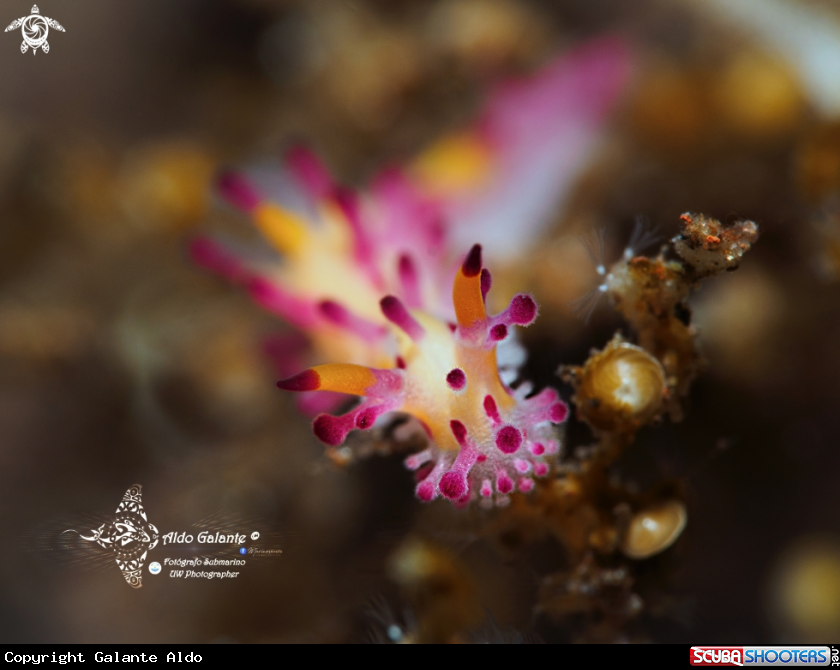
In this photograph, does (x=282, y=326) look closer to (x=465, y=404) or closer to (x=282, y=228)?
(x=282, y=228)

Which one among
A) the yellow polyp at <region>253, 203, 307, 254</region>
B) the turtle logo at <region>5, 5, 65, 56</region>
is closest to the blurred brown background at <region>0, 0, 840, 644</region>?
the turtle logo at <region>5, 5, 65, 56</region>

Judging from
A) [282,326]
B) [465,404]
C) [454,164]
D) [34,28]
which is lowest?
[465,404]

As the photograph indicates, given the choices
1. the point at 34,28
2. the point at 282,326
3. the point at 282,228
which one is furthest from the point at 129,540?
the point at 34,28

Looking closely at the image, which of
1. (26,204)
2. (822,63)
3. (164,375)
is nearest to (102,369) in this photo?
(164,375)

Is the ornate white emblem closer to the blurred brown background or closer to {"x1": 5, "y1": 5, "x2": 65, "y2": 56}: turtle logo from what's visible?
the blurred brown background

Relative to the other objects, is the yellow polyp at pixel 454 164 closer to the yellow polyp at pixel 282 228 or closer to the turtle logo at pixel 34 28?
the yellow polyp at pixel 282 228

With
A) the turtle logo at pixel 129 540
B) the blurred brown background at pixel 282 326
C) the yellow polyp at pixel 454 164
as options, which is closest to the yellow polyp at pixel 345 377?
the blurred brown background at pixel 282 326

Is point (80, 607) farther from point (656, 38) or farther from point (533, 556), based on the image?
point (656, 38)
